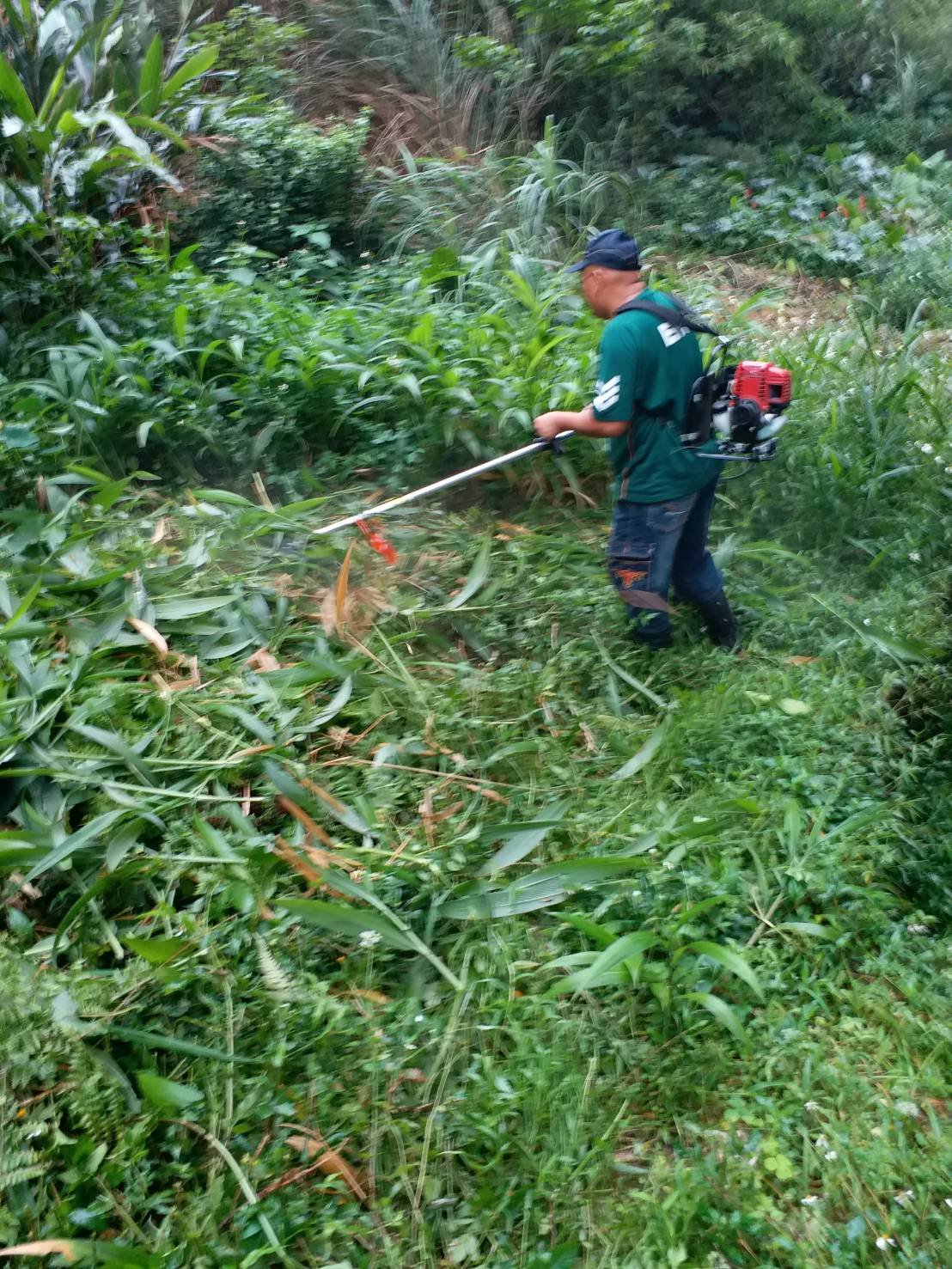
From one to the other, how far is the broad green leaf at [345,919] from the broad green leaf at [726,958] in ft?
2.26

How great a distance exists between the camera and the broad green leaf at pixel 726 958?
94.8 inches

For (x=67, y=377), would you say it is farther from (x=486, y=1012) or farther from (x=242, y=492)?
(x=486, y=1012)

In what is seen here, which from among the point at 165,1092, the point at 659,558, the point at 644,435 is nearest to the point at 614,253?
the point at 644,435

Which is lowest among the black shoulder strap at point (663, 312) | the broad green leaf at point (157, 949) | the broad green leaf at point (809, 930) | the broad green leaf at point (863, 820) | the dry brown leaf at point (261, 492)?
the broad green leaf at point (809, 930)

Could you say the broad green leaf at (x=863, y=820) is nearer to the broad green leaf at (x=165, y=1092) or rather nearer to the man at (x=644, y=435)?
the man at (x=644, y=435)

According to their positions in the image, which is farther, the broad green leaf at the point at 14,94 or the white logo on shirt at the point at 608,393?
the broad green leaf at the point at 14,94

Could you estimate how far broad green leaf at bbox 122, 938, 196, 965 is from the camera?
2.26 m

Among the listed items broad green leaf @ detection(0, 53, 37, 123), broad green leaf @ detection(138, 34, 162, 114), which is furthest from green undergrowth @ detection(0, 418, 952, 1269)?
broad green leaf @ detection(138, 34, 162, 114)

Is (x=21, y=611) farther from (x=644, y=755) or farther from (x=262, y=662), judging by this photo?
(x=644, y=755)

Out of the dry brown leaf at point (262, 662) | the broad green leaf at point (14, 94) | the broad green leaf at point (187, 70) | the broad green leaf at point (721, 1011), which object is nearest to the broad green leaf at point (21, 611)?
the dry brown leaf at point (262, 662)

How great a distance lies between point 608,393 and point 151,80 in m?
3.56

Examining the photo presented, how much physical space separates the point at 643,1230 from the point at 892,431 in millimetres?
3425

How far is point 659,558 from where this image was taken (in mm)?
3449

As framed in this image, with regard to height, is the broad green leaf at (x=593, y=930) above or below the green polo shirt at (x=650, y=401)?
below
